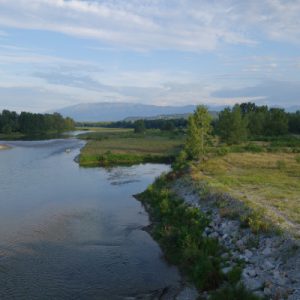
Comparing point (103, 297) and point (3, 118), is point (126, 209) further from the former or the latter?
point (3, 118)

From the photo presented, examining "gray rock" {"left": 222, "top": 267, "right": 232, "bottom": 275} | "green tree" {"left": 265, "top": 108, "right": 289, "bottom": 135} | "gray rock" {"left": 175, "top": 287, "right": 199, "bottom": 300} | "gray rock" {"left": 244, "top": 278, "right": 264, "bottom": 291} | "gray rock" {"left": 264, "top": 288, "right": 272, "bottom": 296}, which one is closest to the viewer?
"gray rock" {"left": 264, "top": 288, "right": 272, "bottom": 296}

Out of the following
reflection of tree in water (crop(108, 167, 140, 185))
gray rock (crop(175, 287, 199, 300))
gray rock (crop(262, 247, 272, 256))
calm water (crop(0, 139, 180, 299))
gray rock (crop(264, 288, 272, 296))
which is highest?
gray rock (crop(262, 247, 272, 256))

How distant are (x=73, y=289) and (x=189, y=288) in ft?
17.6

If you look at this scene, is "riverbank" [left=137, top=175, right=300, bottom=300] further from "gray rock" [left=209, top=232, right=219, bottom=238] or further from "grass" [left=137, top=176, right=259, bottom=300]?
"gray rock" [left=209, top=232, right=219, bottom=238]

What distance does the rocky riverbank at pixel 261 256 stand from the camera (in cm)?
1427

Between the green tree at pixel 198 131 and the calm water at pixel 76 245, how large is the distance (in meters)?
12.6

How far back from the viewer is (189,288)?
17406mm

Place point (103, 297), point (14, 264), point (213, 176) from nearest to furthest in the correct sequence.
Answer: point (103, 297) < point (14, 264) < point (213, 176)

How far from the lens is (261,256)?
1733 cm

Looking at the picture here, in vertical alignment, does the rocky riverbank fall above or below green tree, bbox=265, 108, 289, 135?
below

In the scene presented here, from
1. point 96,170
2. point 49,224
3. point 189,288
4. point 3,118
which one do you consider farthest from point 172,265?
point 3,118

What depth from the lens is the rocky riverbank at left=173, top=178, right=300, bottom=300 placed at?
14.3 metres

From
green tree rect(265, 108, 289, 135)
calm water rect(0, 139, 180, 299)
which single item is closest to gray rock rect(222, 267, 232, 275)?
calm water rect(0, 139, 180, 299)

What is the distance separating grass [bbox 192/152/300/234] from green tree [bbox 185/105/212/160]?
11.5 ft
